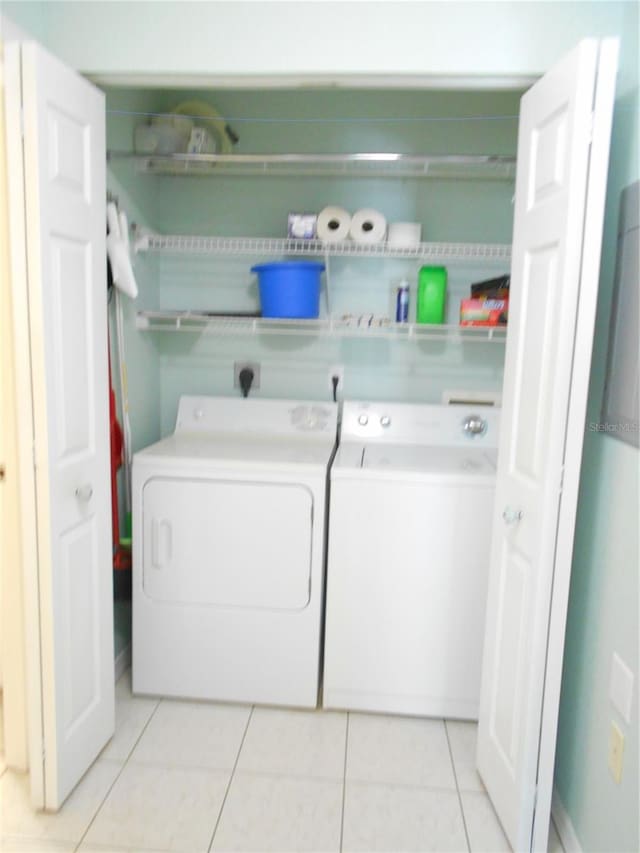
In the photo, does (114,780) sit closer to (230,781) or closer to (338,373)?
(230,781)

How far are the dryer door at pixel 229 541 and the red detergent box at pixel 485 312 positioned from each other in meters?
0.97

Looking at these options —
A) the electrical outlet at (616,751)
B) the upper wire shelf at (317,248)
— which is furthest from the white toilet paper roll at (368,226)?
the electrical outlet at (616,751)

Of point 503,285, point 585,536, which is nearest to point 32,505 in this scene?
point 585,536

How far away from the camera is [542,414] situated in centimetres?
146

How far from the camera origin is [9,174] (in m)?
1.42

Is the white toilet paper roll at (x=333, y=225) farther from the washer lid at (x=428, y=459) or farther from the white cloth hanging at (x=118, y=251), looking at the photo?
the washer lid at (x=428, y=459)

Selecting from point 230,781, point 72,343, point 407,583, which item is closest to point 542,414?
point 407,583

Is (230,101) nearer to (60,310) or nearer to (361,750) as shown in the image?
(60,310)

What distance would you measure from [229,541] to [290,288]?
1.01m

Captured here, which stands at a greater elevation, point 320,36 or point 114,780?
point 320,36

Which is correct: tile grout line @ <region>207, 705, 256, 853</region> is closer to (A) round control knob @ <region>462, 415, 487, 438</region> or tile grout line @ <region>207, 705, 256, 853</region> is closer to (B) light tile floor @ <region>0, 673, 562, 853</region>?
(B) light tile floor @ <region>0, 673, 562, 853</region>

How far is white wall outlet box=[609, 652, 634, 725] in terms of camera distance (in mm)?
1312

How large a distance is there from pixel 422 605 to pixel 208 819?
37.0 inches

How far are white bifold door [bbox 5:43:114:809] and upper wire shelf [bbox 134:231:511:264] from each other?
0.67 metres
